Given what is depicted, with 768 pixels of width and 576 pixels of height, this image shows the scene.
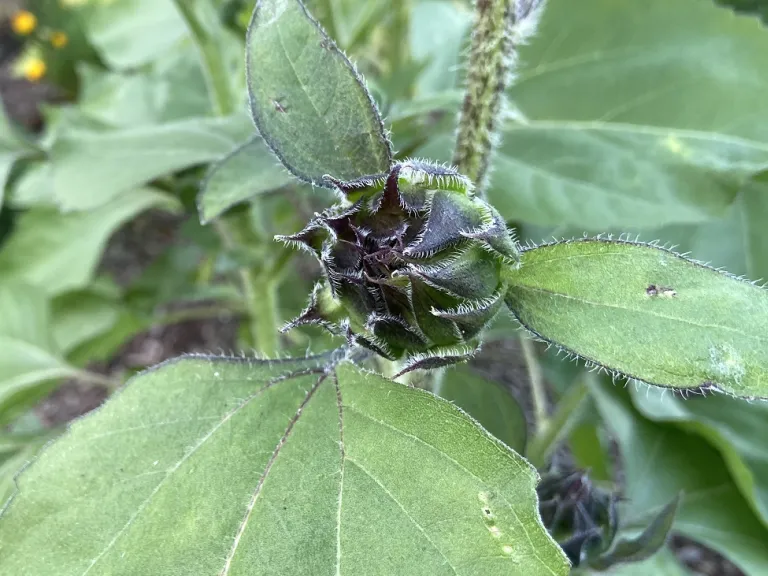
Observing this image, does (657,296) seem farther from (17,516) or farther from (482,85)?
(17,516)

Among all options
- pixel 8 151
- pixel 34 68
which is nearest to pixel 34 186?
pixel 8 151

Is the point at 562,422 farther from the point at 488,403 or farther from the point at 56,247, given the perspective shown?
the point at 56,247

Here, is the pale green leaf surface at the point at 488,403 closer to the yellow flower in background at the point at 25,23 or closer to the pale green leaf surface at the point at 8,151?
the pale green leaf surface at the point at 8,151

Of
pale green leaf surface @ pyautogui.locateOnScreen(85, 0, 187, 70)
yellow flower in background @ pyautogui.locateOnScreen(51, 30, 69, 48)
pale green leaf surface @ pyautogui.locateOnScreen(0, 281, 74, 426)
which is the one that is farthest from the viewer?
yellow flower in background @ pyautogui.locateOnScreen(51, 30, 69, 48)

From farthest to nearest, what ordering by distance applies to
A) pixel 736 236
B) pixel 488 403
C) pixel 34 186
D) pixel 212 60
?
1. pixel 34 186
2. pixel 736 236
3. pixel 212 60
4. pixel 488 403

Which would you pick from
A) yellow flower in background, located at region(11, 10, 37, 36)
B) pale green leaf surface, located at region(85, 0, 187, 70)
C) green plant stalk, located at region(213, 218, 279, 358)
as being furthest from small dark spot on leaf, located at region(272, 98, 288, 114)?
yellow flower in background, located at region(11, 10, 37, 36)

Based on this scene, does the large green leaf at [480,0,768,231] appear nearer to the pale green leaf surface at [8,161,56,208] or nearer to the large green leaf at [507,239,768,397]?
the large green leaf at [507,239,768,397]

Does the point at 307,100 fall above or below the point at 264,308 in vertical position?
above

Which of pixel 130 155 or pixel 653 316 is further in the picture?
pixel 130 155
